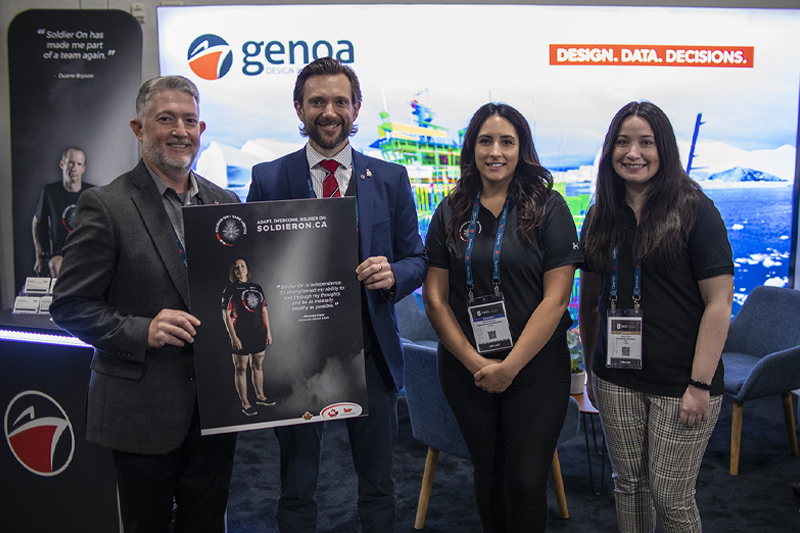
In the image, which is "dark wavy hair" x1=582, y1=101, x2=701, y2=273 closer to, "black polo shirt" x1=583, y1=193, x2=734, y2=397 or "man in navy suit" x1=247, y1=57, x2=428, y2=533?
"black polo shirt" x1=583, y1=193, x2=734, y2=397

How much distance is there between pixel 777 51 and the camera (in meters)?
4.21

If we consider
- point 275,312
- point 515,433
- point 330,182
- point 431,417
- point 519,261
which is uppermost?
point 330,182

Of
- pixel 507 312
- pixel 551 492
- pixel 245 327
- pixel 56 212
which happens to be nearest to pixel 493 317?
pixel 507 312

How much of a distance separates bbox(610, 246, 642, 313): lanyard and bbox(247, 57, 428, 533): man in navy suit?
679 millimetres

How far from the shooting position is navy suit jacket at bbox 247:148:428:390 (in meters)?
1.76

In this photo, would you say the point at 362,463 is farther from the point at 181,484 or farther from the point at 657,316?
the point at 657,316

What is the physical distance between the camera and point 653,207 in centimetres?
178

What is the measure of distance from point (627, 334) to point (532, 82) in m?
2.91

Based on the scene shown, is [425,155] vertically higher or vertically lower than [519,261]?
higher

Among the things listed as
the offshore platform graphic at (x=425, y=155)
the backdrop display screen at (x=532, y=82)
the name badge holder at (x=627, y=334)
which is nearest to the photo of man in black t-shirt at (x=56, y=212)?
the backdrop display screen at (x=532, y=82)

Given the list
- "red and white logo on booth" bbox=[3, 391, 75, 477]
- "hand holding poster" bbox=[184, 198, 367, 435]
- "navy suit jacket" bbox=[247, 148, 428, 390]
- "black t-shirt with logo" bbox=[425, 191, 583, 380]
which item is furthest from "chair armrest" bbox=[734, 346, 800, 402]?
"red and white logo on booth" bbox=[3, 391, 75, 477]

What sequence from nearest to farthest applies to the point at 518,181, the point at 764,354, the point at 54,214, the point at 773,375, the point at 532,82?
the point at 518,181
the point at 773,375
the point at 764,354
the point at 54,214
the point at 532,82

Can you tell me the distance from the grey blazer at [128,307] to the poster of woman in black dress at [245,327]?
18 cm

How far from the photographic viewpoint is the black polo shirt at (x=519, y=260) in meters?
1.80
